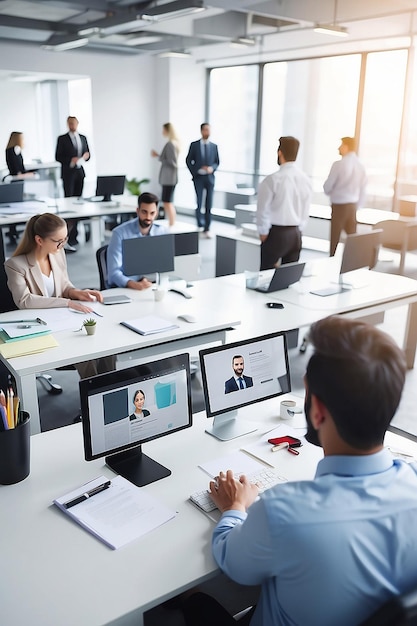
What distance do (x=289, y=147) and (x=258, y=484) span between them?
355 centimetres

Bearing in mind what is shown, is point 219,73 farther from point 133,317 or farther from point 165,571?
point 165,571

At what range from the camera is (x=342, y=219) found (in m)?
7.25

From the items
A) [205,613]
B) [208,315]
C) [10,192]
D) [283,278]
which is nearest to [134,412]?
[205,613]

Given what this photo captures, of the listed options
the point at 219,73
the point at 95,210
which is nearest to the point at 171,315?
the point at 95,210

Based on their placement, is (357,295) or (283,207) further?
(283,207)

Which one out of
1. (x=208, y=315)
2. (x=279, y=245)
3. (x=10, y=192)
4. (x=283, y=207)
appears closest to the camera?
(x=208, y=315)

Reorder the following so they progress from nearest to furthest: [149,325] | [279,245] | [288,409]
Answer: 1. [288,409]
2. [149,325]
3. [279,245]

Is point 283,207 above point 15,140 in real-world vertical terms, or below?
below

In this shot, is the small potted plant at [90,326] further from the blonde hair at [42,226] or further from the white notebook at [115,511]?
the white notebook at [115,511]

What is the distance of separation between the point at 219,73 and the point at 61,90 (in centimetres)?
345

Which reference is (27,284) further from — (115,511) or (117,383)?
(115,511)

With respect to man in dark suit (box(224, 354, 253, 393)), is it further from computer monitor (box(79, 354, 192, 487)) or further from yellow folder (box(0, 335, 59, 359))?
yellow folder (box(0, 335, 59, 359))

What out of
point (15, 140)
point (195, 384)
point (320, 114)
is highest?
point (320, 114)

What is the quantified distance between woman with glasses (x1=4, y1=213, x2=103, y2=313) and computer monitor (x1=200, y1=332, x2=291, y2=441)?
1.37 m
